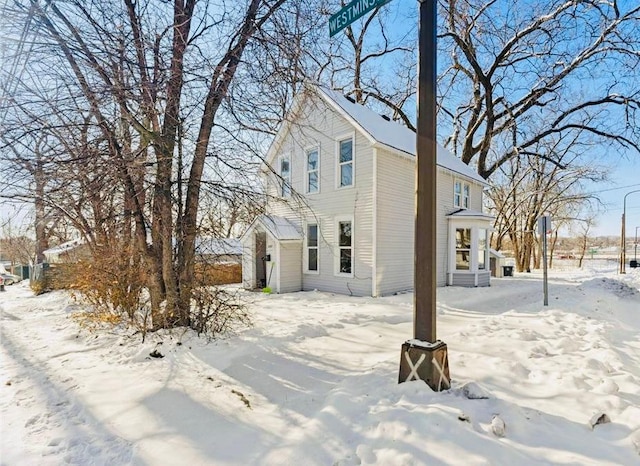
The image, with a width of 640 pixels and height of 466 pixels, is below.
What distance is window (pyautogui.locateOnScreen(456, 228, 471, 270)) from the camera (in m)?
13.3

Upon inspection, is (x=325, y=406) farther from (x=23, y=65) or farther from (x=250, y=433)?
(x=23, y=65)

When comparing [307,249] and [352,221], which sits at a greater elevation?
[352,221]

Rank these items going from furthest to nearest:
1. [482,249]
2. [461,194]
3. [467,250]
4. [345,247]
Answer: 1. [461,194]
2. [482,249]
3. [467,250]
4. [345,247]

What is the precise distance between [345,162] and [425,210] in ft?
27.3

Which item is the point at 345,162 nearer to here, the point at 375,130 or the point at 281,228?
the point at 375,130

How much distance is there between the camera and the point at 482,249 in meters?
14.1

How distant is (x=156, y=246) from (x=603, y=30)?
19350mm

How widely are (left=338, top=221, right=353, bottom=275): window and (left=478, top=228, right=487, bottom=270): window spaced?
6.00m

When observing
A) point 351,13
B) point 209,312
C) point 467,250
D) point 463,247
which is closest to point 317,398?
point 209,312

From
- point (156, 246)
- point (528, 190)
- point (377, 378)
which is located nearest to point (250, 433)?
point (377, 378)

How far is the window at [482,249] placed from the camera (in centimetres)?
1370

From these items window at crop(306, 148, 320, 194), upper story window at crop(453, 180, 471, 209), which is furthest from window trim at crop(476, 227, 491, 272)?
window at crop(306, 148, 320, 194)

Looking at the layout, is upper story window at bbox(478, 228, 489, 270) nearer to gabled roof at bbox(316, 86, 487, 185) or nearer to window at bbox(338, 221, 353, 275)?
gabled roof at bbox(316, 86, 487, 185)

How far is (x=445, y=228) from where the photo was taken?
1331cm
